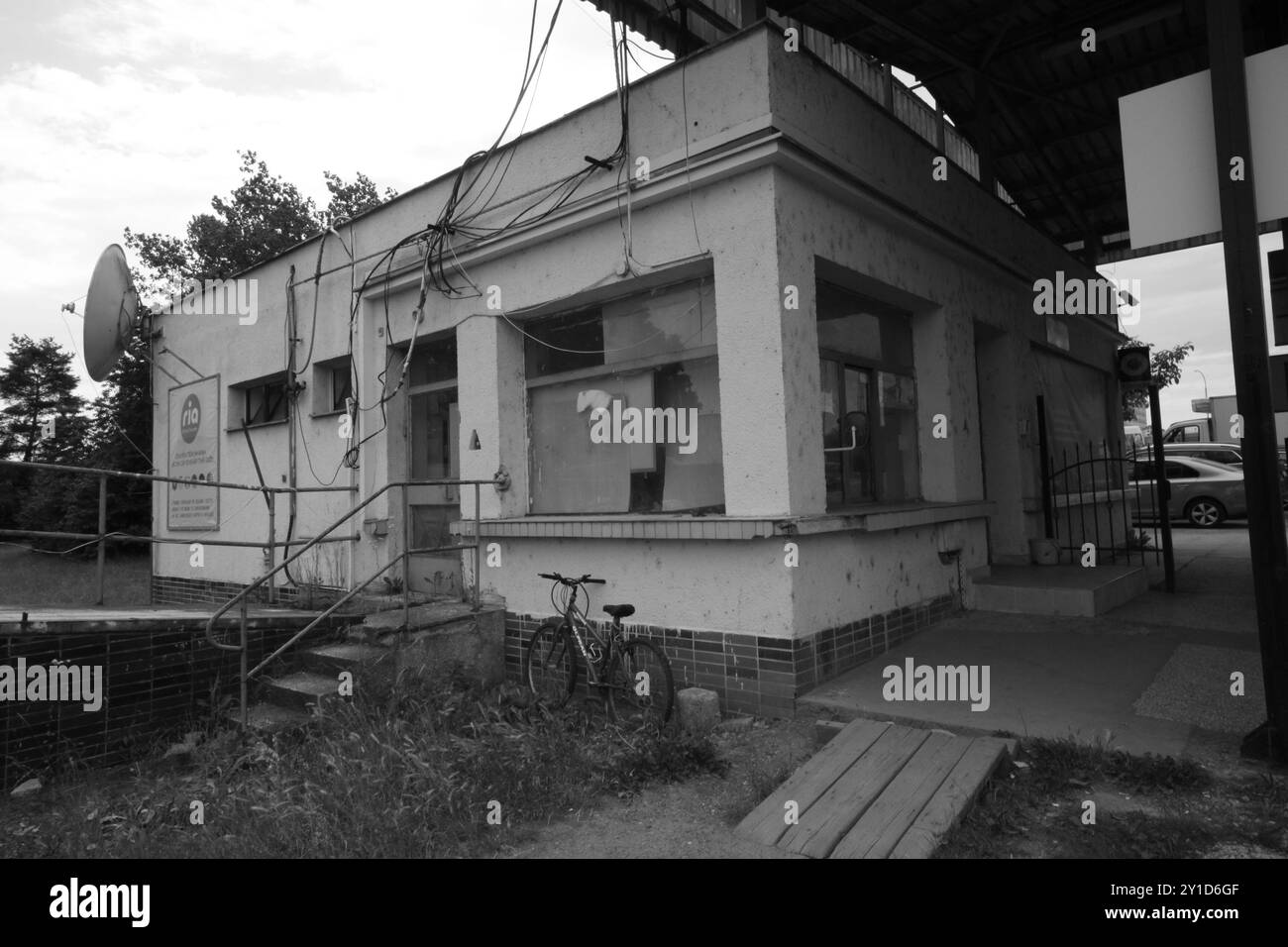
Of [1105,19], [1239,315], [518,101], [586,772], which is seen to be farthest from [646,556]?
[1105,19]

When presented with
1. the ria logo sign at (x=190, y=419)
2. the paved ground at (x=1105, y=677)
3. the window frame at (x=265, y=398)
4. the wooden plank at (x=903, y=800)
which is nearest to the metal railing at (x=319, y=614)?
the window frame at (x=265, y=398)

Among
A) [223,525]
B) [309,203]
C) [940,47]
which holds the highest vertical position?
[309,203]

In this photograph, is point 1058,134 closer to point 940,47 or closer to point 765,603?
point 940,47

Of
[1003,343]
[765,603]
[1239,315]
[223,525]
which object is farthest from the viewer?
[223,525]

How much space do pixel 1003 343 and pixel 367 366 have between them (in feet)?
22.2

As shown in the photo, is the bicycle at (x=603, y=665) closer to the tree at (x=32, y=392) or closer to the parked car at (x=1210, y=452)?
the parked car at (x=1210, y=452)

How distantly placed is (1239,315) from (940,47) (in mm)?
5703

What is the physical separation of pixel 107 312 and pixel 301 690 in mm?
5960

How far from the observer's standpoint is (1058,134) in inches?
409

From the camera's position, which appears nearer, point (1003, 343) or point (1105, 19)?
point (1105, 19)

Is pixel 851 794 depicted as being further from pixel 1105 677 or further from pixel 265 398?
pixel 265 398

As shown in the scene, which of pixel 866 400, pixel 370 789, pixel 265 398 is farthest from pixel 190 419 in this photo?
pixel 866 400
